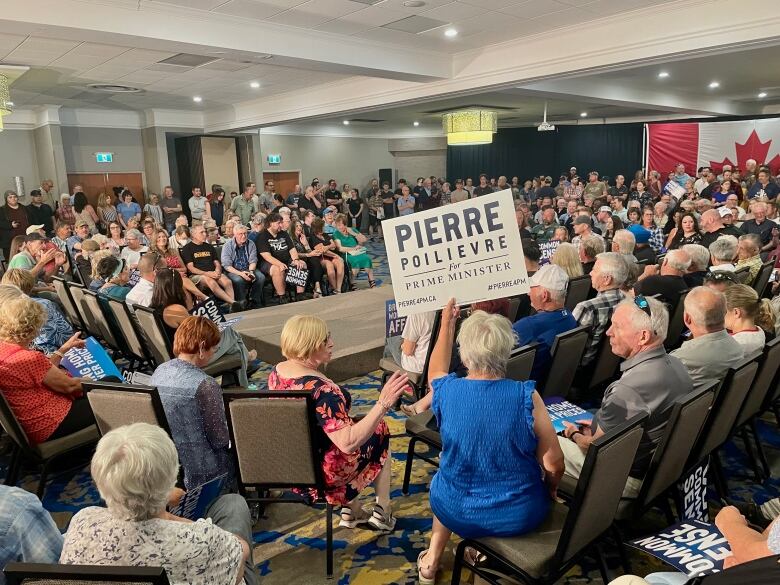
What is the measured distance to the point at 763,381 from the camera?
2.74m

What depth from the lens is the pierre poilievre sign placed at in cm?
243

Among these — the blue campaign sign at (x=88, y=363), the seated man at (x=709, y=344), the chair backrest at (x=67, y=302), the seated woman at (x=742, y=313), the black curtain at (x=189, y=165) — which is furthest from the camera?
the black curtain at (x=189, y=165)

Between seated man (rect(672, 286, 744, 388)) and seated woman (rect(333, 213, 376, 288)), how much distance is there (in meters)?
5.96

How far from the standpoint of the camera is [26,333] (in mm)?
2822

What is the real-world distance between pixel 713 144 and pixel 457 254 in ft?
48.3

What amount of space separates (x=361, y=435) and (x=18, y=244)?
A: 606 centimetres

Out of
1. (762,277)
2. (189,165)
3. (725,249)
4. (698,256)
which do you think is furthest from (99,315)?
(189,165)

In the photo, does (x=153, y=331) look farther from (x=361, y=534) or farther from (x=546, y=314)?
(x=546, y=314)

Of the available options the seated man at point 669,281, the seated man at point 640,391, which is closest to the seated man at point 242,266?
the seated man at point 669,281

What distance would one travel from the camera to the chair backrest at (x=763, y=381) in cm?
257

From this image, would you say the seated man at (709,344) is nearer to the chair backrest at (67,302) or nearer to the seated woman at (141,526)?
the seated woman at (141,526)

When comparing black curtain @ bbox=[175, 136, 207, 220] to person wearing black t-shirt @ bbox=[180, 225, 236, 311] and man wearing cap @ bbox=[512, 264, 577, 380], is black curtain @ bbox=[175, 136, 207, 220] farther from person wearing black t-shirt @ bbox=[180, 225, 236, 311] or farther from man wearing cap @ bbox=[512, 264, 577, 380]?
man wearing cap @ bbox=[512, 264, 577, 380]

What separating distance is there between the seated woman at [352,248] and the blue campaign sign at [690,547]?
263 inches

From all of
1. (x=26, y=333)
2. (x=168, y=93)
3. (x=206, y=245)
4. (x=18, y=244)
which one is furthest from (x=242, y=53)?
(x=168, y=93)
